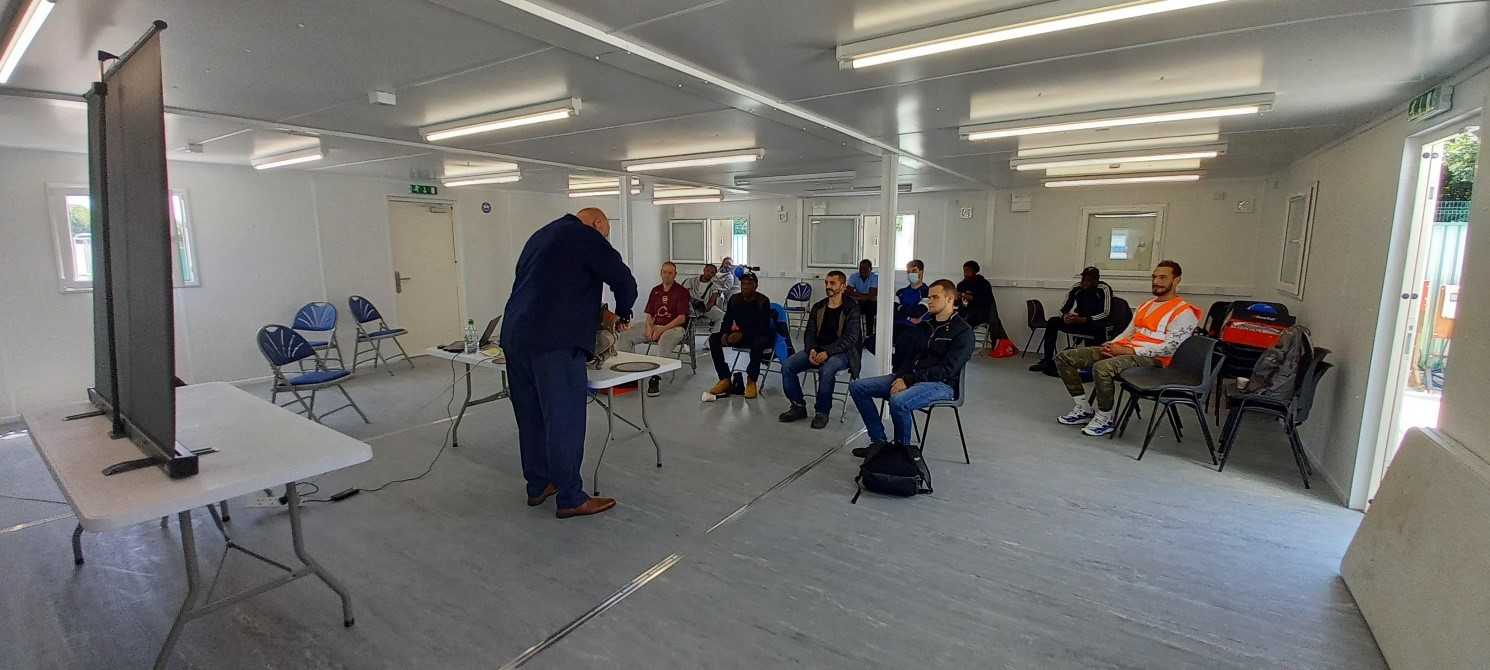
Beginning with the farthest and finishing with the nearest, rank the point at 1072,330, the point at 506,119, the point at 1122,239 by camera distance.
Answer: the point at 1122,239, the point at 1072,330, the point at 506,119

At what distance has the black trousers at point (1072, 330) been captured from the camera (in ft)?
22.7

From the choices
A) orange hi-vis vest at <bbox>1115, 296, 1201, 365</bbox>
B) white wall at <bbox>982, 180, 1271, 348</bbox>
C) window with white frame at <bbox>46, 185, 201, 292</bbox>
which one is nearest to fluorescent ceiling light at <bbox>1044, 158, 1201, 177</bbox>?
white wall at <bbox>982, 180, 1271, 348</bbox>

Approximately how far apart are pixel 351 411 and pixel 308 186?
297 centimetres

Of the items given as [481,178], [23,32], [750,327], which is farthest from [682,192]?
[23,32]

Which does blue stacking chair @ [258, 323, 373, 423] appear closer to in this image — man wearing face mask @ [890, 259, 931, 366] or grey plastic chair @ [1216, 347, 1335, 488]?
man wearing face mask @ [890, 259, 931, 366]

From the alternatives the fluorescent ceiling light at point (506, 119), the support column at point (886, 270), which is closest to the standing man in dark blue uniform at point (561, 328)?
the fluorescent ceiling light at point (506, 119)

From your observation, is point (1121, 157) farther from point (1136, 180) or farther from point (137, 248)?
point (137, 248)

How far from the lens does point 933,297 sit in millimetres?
4008

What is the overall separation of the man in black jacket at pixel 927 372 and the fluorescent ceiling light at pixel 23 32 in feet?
13.2

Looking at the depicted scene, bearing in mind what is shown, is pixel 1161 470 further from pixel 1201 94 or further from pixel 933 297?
pixel 1201 94

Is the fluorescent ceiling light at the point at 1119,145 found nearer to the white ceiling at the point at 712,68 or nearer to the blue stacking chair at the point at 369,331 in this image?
the white ceiling at the point at 712,68

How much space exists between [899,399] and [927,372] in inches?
11.3

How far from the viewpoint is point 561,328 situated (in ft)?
9.98

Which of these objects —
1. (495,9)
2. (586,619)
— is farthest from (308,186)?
(586,619)
